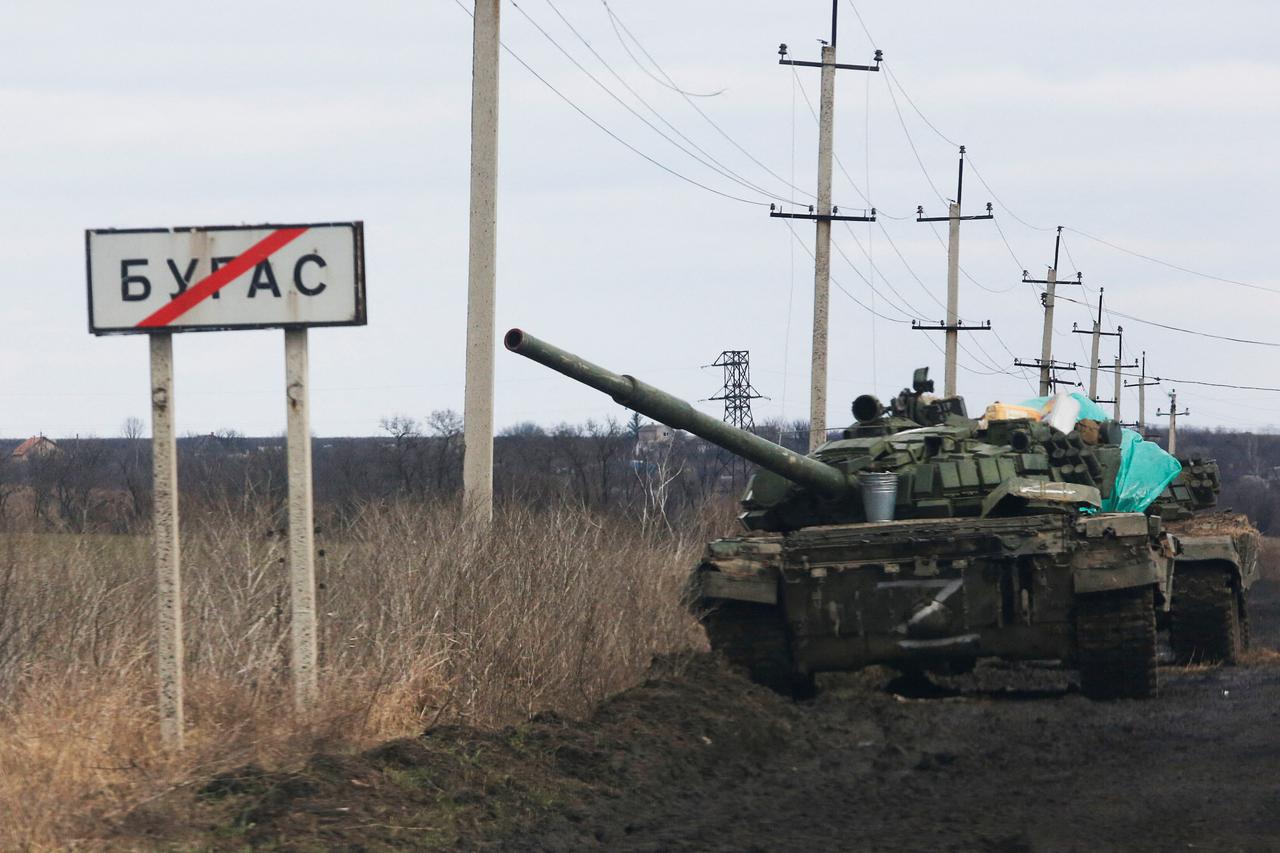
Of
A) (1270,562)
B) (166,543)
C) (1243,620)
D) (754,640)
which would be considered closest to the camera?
(166,543)

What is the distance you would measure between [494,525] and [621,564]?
1348mm

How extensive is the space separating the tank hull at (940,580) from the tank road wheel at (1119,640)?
55 mm

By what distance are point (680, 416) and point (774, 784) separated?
4.09 meters

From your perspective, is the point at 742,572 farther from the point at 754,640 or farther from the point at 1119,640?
the point at 1119,640

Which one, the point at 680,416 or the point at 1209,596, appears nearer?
the point at 680,416

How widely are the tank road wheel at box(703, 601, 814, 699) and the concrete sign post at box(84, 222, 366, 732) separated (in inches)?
217

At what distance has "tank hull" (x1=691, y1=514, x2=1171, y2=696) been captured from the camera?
12836mm

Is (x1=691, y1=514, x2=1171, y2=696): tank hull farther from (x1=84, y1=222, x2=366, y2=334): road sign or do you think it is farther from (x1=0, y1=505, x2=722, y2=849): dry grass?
(x1=84, y1=222, x2=366, y2=334): road sign

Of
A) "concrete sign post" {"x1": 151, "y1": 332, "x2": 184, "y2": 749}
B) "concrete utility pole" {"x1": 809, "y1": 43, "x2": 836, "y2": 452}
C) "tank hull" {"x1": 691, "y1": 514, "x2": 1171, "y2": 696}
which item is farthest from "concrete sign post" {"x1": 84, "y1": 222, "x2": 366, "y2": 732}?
"concrete utility pole" {"x1": 809, "y1": 43, "x2": 836, "y2": 452}

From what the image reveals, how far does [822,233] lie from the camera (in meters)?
27.4

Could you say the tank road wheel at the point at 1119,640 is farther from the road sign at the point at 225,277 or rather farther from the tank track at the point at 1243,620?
the road sign at the point at 225,277

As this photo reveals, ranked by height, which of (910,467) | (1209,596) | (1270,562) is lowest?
(1270,562)

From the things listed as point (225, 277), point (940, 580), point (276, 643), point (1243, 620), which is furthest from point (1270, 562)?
point (225, 277)

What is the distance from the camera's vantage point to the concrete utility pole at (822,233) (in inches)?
1053
